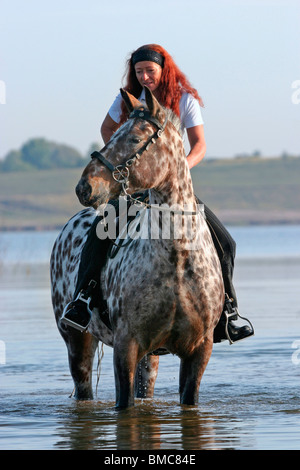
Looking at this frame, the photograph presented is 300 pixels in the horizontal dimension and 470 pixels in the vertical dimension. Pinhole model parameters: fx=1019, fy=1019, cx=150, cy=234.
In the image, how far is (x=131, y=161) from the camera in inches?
281

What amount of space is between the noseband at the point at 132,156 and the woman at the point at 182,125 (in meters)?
0.81

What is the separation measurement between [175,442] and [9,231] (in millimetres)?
84316

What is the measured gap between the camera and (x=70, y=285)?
924cm

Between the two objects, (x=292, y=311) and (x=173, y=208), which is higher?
(x=173, y=208)

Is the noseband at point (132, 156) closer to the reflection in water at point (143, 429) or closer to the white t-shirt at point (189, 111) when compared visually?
the white t-shirt at point (189, 111)

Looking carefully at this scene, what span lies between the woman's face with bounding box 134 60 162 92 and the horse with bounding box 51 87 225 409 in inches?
24.4

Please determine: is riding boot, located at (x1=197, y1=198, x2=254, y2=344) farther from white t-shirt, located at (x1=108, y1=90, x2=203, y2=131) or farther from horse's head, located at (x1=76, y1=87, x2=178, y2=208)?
horse's head, located at (x1=76, y1=87, x2=178, y2=208)

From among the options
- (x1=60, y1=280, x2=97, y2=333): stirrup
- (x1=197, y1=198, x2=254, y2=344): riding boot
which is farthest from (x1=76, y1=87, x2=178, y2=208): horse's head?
(x1=60, y1=280, x2=97, y2=333): stirrup

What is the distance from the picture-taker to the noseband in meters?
7.07

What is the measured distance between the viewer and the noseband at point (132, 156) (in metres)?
7.07

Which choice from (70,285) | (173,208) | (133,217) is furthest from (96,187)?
(70,285)
